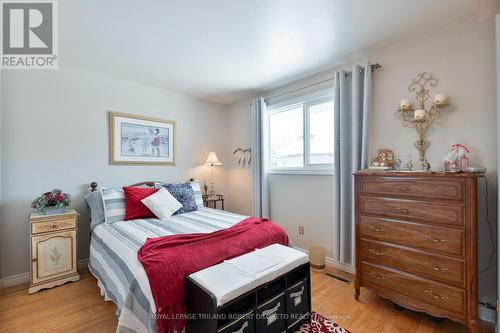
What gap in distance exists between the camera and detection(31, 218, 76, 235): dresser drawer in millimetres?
2285

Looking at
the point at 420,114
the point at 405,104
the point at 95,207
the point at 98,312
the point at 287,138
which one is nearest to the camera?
the point at 98,312

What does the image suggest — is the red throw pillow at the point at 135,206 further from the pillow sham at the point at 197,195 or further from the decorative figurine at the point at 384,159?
the decorative figurine at the point at 384,159

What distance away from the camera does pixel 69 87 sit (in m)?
2.75

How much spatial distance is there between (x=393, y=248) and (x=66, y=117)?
3645 millimetres

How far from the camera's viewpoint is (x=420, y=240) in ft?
5.90

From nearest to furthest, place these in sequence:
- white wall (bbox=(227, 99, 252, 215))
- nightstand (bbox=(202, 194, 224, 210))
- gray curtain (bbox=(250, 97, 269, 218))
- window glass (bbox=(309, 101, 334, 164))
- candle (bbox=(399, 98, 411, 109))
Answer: candle (bbox=(399, 98, 411, 109)) → window glass (bbox=(309, 101, 334, 164)) → gray curtain (bbox=(250, 97, 269, 218)) → nightstand (bbox=(202, 194, 224, 210)) → white wall (bbox=(227, 99, 252, 215))

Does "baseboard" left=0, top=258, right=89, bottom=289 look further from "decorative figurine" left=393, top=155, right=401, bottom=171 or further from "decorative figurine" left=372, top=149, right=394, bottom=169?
"decorative figurine" left=393, top=155, right=401, bottom=171

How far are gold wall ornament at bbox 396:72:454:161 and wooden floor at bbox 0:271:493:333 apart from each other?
1366 mm

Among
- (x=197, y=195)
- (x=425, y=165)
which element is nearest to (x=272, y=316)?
(x=425, y=165)

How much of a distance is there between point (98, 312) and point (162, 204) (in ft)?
3.63

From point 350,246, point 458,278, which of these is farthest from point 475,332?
point 350,246

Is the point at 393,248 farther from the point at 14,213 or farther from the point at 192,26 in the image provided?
the point at 14,213

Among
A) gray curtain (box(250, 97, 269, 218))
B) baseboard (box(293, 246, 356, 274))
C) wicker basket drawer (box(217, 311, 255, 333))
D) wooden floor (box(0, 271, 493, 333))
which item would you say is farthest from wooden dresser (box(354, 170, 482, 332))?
gray curtain (box(250, 97, 269, 218))

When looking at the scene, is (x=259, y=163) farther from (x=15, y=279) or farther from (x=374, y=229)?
(x=15, y=279)
